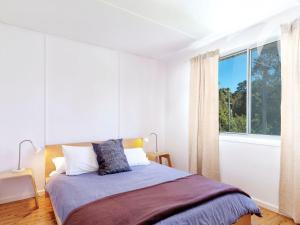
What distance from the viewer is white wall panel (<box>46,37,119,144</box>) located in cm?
307

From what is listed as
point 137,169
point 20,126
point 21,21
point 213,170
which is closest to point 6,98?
point 20,126

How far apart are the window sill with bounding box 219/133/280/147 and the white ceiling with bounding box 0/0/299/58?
5.12ft

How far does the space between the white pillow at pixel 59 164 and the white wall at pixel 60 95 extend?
271 mm

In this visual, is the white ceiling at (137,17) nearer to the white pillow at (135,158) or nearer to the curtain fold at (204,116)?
the curtain fold at (204,116)

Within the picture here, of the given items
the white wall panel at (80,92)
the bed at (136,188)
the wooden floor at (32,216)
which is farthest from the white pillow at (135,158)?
the wooden floor at (32,216)

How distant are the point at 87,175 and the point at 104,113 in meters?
1.25

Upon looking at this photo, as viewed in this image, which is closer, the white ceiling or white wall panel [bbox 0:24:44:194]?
the white ceiling

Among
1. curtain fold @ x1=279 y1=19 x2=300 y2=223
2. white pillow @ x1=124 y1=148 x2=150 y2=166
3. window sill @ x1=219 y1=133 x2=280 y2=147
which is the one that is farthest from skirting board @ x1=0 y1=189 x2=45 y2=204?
curtain fold @ x1=279 y1=19 x2=300 y2=223

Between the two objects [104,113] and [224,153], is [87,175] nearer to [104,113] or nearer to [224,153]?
[104,113]

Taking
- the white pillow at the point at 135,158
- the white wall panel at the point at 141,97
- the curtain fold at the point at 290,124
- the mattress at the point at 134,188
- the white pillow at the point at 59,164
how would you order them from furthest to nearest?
1. the white wall panel at the point at 141,97
2. the white pillow at the point at 135,158
3. the white pillow at the point at 59,164
4. the curtain fold at the point at 290,124
5. the mattress at the point at 134,188

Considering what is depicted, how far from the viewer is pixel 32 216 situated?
241 centimetres

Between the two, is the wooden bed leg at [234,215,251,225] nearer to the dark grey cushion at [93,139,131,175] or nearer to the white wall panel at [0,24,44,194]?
the dark grey cushion at [93,139,131,175]

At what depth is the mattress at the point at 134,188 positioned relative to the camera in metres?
1.60

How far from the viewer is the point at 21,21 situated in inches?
105
